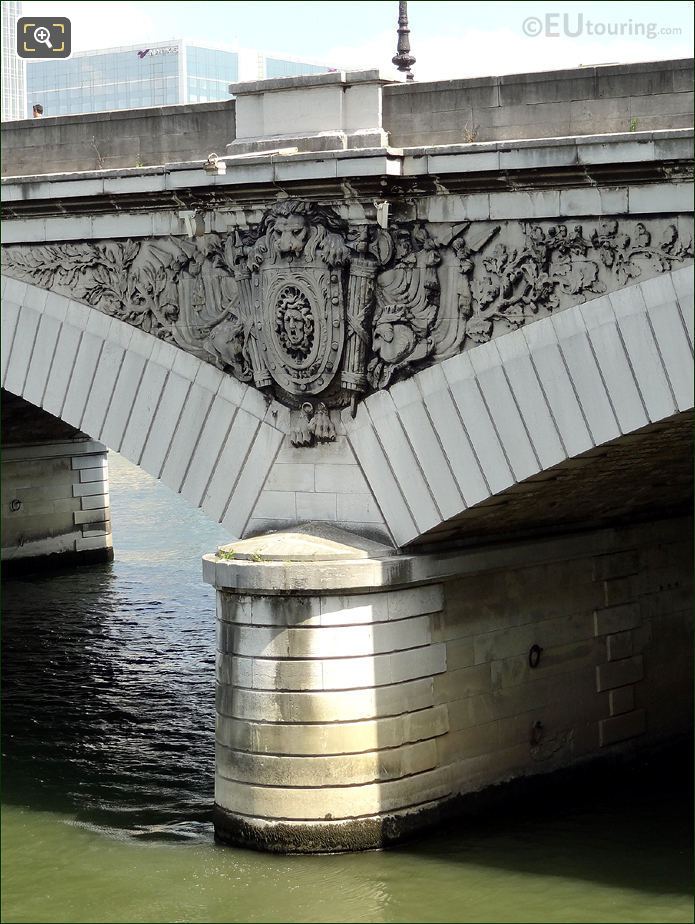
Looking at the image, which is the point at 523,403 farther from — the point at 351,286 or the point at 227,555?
the point at 227,555

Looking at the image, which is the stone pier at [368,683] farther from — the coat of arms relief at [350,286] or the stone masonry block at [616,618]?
the coat of arms relief at [350,286]

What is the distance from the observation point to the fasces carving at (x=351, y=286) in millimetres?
12117

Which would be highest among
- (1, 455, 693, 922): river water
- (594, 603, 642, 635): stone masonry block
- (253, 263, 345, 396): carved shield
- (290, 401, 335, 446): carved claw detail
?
(253, 263, 345, 396): carved shield

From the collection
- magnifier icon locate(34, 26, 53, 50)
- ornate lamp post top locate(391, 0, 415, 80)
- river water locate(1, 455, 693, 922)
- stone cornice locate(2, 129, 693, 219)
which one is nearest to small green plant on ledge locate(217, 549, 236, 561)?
river water locate(1, 455, 693, 922)

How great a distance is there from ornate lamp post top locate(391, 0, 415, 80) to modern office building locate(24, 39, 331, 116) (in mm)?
8206

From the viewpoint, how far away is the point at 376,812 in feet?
44.0

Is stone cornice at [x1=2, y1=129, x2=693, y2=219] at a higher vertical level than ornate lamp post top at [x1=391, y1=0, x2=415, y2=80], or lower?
lower

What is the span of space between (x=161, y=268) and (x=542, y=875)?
6.43m

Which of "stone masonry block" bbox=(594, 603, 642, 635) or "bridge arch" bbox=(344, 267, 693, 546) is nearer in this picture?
"bridge arch" bbox=(344, 267, 693, 546)

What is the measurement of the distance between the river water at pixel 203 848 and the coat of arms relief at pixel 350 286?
144 inches

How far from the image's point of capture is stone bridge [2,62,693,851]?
476 inches

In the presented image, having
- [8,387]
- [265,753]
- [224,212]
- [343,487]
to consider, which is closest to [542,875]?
[265,753]

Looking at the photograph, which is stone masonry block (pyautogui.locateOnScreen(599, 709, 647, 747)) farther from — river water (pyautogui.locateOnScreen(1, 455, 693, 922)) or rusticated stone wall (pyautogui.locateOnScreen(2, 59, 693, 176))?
rusticated stone wall (pyautogui.locateOnScreen(2, 59, 693, 176))

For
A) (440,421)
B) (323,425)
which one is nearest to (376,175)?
(440,421)
